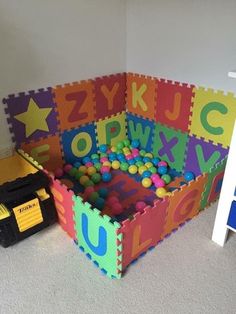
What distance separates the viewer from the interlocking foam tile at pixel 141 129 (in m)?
1.83

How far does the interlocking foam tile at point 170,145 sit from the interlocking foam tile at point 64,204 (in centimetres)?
79

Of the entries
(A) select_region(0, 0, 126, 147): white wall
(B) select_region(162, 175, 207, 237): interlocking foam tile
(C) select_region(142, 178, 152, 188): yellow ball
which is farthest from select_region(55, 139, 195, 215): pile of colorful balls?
(A) select_region(0, 0, 126, 147): white wall

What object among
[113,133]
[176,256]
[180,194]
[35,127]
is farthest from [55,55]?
→ [176,256]

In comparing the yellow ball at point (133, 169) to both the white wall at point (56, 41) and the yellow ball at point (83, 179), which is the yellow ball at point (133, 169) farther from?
the white wall at point (56, 41)

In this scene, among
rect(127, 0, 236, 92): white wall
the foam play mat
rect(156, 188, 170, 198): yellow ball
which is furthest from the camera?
rect(156, 188, 170, 198): yellow ball

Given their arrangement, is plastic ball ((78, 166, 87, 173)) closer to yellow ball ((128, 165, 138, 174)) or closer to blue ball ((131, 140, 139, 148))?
yellow ball ((128, 165, 138, 174))

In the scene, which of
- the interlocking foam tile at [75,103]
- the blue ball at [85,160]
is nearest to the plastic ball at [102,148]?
the blue ball at [85,160]

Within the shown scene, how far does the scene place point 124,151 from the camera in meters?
1.89

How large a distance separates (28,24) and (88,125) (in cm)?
66

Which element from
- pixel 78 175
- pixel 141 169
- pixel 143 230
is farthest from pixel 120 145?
pixel 143 230

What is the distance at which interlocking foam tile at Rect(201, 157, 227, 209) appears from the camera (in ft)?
4.42

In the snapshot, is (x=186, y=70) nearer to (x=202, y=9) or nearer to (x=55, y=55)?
(x=202, y=9)

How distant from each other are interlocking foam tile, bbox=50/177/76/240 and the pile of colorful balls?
0.68 feet

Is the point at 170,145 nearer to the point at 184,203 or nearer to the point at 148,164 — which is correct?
the point at 148,164
